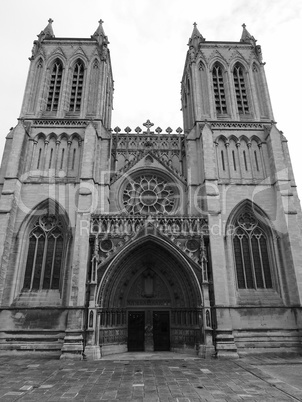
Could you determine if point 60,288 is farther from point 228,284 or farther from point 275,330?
point 275,330

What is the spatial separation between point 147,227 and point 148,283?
335 cm

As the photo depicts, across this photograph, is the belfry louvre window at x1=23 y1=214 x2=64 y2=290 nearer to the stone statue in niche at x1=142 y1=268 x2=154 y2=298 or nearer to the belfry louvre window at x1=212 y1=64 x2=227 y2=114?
the stone statue in niche at x1=142 y1=268 x2=154 y2=298

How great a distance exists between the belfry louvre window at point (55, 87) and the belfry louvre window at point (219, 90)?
39.4ft

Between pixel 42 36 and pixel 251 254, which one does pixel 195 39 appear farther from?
pixel 251 254

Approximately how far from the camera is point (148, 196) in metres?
20.0

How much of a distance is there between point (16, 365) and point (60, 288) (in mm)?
4468

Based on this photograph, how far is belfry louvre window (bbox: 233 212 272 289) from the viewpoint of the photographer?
16.6 metres

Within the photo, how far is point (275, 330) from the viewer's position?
15.2 metres

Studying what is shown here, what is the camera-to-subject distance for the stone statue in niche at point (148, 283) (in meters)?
16.6

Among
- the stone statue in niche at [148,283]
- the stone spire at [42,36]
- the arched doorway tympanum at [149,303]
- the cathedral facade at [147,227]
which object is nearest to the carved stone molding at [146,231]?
the cathedral facade at [147,227]

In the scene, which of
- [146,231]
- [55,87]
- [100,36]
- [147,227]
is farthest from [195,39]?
[146,231]

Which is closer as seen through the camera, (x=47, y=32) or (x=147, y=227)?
(x=147, y=227)

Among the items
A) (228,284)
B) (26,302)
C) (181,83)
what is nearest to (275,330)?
(228,284)

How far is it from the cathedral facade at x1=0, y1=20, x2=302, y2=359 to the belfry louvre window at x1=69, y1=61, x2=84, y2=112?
15 cm
